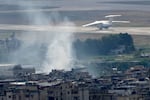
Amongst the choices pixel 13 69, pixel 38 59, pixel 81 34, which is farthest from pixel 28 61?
pixel 81 34

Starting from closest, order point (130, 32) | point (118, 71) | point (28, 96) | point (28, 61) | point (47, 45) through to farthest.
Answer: point (28, 96)
point (118, 71)
point (28, 61)
point (47, 45)
point (130, 32)

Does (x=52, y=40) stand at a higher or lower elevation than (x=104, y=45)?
higher

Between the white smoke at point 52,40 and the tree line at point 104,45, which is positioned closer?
the white smoke at point 52,40

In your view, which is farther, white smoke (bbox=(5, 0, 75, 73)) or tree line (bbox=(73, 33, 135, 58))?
tree line (bbox=(73, 33, 135, 58))

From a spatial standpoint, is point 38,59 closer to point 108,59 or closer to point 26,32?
point 108,59

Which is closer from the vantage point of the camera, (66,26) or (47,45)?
(47,45)

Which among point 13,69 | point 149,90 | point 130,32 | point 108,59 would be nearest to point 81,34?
point 130,32

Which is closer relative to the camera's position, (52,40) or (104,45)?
(104,45)

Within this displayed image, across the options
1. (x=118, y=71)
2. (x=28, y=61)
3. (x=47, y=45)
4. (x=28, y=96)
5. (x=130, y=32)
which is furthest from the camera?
(x=130, y=32)
